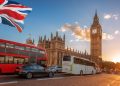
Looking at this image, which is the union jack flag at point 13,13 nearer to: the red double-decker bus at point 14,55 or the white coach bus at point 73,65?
the red double-decker bus at point 14,55

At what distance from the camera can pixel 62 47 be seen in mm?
118812

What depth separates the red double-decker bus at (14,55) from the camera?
26331 mm

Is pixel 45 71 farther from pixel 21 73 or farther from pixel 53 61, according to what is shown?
pixel 53 61

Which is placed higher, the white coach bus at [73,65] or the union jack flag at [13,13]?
the union jack flag at [13,13]

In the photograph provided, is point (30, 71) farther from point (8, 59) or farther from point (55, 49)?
point (55, 49)

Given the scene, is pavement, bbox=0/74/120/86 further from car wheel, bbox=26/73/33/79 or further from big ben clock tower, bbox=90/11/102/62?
big ben clock tower, bbox=90/11/102/62

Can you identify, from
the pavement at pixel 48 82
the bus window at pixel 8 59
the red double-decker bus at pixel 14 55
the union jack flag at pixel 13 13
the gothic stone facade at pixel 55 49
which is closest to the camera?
the pavement at pixel 48 82

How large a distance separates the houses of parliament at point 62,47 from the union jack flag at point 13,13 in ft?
271

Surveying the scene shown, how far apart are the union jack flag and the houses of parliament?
271 feet

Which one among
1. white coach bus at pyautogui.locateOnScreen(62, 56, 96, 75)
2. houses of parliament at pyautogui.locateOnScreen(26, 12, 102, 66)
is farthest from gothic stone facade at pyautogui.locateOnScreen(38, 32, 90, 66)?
white coach bus at pyautogui.locateOnScreen(62, 56, 96, 75)

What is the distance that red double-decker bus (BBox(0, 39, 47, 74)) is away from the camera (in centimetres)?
2633

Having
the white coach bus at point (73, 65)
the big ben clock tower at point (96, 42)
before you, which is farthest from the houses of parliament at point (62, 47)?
the white coach bus at point (73, 65)

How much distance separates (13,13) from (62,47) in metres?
94.4

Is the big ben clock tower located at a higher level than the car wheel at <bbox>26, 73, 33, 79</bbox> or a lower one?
higher
